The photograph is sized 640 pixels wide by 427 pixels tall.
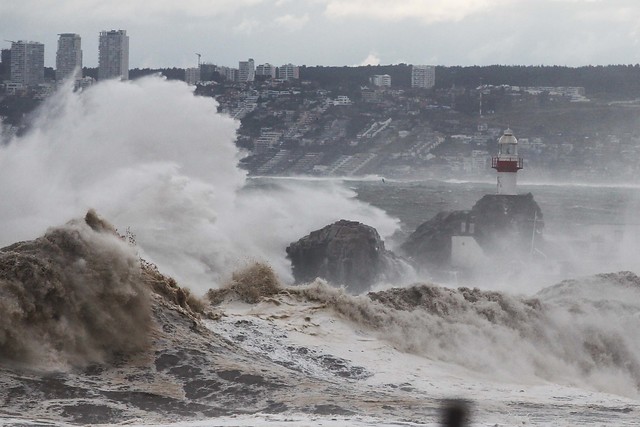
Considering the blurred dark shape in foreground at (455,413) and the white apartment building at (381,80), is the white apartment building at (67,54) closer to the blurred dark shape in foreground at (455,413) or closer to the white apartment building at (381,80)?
the white apartment building at (381,80)

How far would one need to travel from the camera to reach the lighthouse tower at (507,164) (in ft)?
130

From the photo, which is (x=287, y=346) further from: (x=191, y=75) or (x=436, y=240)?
(x=191, y=75)

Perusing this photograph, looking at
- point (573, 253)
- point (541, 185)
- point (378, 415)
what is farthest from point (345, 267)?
point (541, 185)

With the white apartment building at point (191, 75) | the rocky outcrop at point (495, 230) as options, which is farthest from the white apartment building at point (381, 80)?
the rocky outcrop at point (495, 230)

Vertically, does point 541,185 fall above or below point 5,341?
below

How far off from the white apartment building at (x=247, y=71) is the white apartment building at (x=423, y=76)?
19781 mm

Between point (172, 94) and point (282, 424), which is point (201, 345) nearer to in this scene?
point (282, 424)

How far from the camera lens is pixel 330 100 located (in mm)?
131125

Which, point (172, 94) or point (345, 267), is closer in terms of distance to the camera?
point (345, 267)

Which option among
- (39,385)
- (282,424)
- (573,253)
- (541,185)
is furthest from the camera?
(541,185)

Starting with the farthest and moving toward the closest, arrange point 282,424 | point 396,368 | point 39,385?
point 396,368 < point 39,385 < point 282,424

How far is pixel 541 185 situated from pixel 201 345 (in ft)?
304

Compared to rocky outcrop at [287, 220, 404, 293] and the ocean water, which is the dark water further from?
the ocean water

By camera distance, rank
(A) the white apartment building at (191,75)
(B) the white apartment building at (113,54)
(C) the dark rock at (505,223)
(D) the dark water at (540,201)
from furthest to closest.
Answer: (A) the white apartment building at (191,75)
(B) the white apartment building at (113,54)
(D) the dark water at (540,201)
(C) the dark rock at (505,223)
